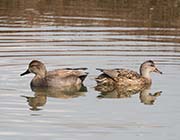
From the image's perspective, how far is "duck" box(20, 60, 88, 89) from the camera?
16.6 metres

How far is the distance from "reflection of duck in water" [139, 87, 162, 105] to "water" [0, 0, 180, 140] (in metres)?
0.13

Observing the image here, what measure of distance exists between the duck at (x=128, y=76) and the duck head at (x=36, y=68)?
1.03 meters

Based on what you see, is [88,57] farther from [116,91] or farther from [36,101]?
[36,101]

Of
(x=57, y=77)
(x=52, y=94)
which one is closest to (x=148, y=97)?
(x=52, y=94)

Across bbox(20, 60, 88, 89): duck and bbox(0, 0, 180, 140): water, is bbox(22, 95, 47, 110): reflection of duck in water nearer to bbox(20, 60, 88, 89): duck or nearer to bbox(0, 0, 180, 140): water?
bbox(0, 0, 180, 140): water

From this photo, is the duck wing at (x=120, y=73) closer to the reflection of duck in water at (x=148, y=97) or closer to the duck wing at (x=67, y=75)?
the duck wing at (x=67, y=75)

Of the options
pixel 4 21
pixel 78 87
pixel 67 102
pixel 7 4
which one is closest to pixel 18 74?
pixel 78 87

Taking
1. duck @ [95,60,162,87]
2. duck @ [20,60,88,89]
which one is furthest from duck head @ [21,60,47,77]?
duck @ [95,60,162,87]

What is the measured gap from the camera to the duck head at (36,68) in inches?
660

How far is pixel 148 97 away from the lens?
15750 millimetres

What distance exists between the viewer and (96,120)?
1352 centimetres

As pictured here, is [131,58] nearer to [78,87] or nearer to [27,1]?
[78,87]

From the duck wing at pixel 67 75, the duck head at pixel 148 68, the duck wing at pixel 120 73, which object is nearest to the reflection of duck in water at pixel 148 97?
the duck wing at pixel 120 73

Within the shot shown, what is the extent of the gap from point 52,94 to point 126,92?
56.5 inches
